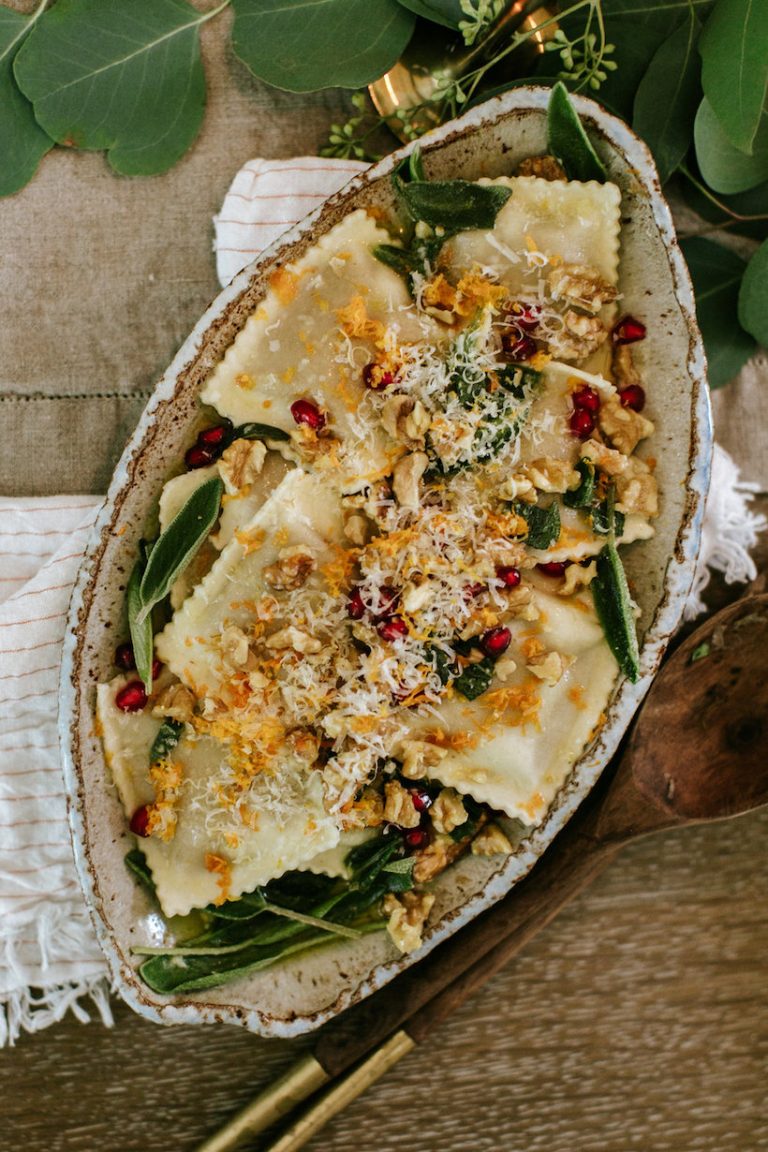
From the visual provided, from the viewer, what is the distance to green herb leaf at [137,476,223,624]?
2.98m

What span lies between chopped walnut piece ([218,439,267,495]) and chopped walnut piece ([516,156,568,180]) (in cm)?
137

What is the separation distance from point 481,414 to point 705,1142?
126 inches

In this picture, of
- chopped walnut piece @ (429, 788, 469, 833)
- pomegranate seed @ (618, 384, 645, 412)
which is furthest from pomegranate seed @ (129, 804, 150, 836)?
pomegranate seed @ (618, 384, 645, 412)

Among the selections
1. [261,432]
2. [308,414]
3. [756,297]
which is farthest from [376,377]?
[756,297]

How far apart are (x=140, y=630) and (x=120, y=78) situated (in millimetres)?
2240

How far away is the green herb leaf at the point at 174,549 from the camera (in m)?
2.98

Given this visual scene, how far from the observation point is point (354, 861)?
3.27 metres

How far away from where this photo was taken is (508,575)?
3096 mm

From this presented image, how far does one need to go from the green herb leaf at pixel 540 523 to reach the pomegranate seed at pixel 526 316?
0.61 meters

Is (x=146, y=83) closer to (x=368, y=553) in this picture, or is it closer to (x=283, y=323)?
(x=283, y=323)

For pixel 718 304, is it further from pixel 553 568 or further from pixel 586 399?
pixel 553 568

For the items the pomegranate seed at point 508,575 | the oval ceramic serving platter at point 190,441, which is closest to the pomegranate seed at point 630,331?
the oval ceramic serving platter at point 190,441

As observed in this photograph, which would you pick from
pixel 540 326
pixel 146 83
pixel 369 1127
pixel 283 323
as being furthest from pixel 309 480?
pixel 369 1127

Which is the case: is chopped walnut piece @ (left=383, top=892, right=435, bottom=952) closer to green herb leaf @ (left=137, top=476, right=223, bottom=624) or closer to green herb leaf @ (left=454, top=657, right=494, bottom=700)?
green herb leaf @ (left=454, top=657, right=494, bottom=700)
